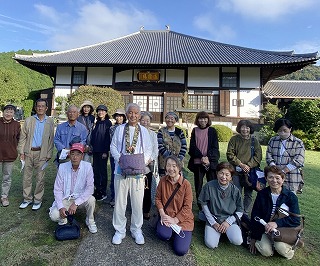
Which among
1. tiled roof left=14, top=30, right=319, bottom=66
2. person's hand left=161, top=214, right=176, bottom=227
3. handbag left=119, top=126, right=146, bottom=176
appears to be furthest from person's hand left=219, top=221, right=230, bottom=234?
tiled roof left=14, top=30, right=319, bottom=66

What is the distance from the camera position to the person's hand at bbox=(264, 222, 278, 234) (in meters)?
2.66

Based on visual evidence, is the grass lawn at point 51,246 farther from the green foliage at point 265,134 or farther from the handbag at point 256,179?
the green foliage at point 265,134

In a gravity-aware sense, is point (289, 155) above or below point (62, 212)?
above

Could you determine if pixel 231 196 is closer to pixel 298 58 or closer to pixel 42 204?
pixel 42 204

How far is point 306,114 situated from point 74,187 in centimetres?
1142

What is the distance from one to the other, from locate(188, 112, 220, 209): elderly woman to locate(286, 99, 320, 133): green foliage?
9548mm

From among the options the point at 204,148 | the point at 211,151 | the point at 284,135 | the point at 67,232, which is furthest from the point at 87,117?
the point at 284,135

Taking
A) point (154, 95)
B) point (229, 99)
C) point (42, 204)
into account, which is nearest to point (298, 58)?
point (229, 99)

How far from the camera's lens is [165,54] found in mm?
16281

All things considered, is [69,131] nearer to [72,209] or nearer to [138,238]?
[72,209]

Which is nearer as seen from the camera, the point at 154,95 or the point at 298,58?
the point at 298,58

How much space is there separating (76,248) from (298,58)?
1486 cm

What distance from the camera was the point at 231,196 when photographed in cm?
303

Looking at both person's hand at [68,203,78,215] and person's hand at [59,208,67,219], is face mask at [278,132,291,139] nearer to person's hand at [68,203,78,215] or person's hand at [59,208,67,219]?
person's hand at [68,203,78,215]
